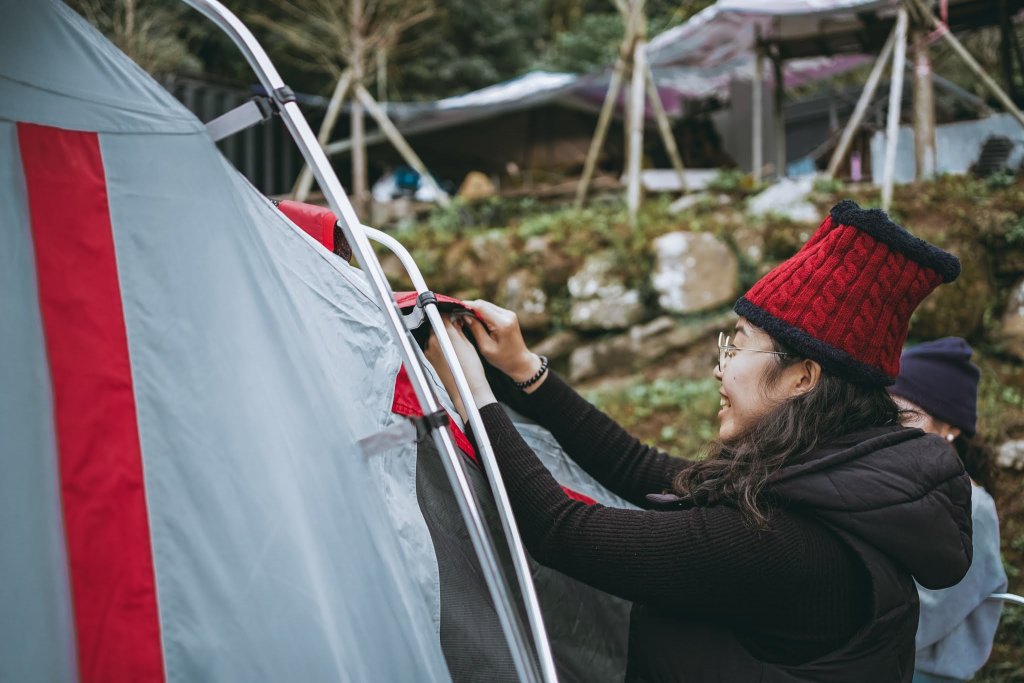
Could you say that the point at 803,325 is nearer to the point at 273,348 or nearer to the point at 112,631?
the point at 273,348

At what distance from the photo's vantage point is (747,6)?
340 inches

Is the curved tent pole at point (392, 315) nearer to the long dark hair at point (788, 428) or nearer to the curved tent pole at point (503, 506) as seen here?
the curved tent pole at point (503, 506)

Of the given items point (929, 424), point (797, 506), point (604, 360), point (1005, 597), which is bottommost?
point (604, 360)

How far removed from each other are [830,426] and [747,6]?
824cm

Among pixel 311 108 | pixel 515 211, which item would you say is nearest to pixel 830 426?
pixel 515 211

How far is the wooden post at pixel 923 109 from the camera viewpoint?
24.4ft

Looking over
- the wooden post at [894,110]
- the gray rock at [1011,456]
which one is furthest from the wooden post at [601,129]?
the gray rock at [1011,456]

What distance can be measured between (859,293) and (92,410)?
1.41m

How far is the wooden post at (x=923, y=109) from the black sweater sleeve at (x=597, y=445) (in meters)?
6.60

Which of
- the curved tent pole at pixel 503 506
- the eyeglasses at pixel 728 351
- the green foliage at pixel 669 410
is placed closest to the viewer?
the curved tent pole at pixel 503 506

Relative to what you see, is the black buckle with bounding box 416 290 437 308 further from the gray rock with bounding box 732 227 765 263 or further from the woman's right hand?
the gray rock with bounding box 732 227 765 263

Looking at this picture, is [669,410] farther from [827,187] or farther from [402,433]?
[402,433]

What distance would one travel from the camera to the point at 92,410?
1317mm

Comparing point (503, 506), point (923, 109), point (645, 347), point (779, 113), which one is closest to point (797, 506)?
point (503, 506)
